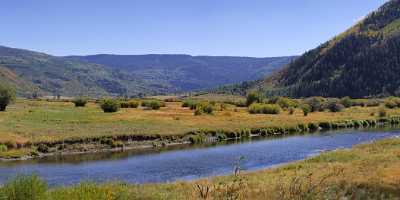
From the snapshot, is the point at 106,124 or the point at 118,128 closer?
the point at 118,128

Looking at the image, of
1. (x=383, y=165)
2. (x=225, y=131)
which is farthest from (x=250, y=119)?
(x=383, y=165)

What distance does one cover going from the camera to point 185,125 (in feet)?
267

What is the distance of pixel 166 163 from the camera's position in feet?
165

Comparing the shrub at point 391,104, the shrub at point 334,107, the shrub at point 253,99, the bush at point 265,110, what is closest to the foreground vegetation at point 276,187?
the bush at point 265,110

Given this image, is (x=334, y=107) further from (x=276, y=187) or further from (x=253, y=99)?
(x=276, y=187)

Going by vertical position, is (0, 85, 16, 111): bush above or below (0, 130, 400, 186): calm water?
above

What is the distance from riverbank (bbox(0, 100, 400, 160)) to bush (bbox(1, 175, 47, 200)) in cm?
4156

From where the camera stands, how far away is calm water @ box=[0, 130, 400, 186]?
42625 mm

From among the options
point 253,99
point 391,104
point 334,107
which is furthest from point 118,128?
point 391,104

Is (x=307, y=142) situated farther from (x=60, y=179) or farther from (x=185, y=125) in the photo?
(x=60, y=179)

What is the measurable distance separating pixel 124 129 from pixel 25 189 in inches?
2254

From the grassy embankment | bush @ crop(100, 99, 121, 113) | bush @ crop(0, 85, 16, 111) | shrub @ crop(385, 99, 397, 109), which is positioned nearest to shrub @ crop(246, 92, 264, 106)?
shrub @ crop(385, 99, 397, 109)

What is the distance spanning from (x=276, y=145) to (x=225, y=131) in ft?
43.6

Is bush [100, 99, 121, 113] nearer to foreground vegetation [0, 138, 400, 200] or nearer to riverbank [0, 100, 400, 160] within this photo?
riverbank [0, 100, 400, 160]
